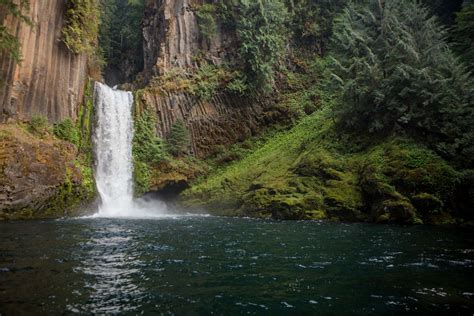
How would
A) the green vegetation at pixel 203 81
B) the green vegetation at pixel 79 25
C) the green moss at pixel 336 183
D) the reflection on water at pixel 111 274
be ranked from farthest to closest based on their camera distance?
the green vegetation at pixel 203 81 < the green vegetation at pixel 79 25 < the green moss at pixel 336 183 < the reflection on water at pixel 111 274

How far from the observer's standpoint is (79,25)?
25453 millimetres

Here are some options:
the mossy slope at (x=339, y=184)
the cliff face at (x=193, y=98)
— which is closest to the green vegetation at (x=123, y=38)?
the cliff face at (x=193, y=98)

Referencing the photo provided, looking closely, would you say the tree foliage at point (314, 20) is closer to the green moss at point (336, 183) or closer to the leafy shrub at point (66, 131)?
the green moss at point (336, 183)

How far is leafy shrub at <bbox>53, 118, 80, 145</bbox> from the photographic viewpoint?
A: 2369cm

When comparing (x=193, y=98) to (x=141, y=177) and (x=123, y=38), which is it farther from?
(x=123, y=38)

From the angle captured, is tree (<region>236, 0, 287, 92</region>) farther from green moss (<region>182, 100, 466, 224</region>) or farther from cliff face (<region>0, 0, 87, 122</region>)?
cliff face (<region>0, 0, 87, 122</region>)

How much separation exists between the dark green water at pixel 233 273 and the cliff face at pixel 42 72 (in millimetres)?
11424

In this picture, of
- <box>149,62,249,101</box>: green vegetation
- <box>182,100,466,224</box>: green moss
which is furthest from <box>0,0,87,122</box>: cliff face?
<box>182,100,466,224</box>: green moss

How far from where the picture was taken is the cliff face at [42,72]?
21094mm

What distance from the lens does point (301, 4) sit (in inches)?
1612

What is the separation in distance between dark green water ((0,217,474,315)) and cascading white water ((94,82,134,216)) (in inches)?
512

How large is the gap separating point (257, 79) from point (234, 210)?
14.9 m

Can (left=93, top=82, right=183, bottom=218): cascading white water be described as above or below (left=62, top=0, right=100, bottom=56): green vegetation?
below

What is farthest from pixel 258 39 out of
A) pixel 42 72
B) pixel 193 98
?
pixel 42 72
